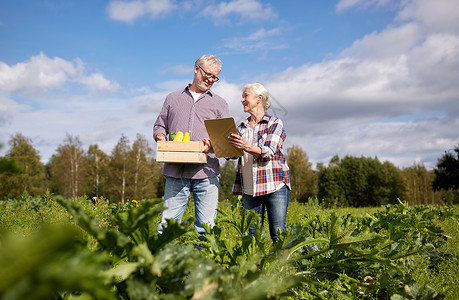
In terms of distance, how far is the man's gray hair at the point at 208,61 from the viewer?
3.84 metres

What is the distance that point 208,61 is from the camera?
3.84 m

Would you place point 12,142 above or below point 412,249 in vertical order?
above

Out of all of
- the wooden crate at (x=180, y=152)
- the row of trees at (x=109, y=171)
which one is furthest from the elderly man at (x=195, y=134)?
the row of trees at (x=109, y=171)

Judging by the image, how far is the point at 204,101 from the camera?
4.01m

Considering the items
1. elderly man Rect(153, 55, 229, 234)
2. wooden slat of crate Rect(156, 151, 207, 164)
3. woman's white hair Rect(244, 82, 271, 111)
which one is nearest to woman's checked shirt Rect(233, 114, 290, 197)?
woman's white hair Rect(244, 82, 271, 111)

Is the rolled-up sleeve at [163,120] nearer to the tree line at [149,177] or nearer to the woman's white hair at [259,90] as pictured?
the woman's white hair at [259,90]

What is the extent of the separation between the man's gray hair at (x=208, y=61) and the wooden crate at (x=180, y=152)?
Answer: 92 cm

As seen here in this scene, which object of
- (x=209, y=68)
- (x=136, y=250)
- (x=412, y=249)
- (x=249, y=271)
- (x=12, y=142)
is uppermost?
(x=12, y=142)

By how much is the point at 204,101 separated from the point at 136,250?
3.13m

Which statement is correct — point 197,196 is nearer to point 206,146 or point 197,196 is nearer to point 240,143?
point 206,146

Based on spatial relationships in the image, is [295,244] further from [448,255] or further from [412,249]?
[448,255]

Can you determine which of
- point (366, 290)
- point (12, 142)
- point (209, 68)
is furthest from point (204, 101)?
point (12, 142)

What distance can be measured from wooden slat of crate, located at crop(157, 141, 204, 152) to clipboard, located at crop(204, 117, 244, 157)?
0.18 m

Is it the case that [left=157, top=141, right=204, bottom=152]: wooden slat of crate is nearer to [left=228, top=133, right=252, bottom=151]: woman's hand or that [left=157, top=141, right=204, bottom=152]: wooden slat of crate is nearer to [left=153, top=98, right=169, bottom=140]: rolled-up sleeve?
[left=228, top=133, right=252, bottom=151]: woman's hand
